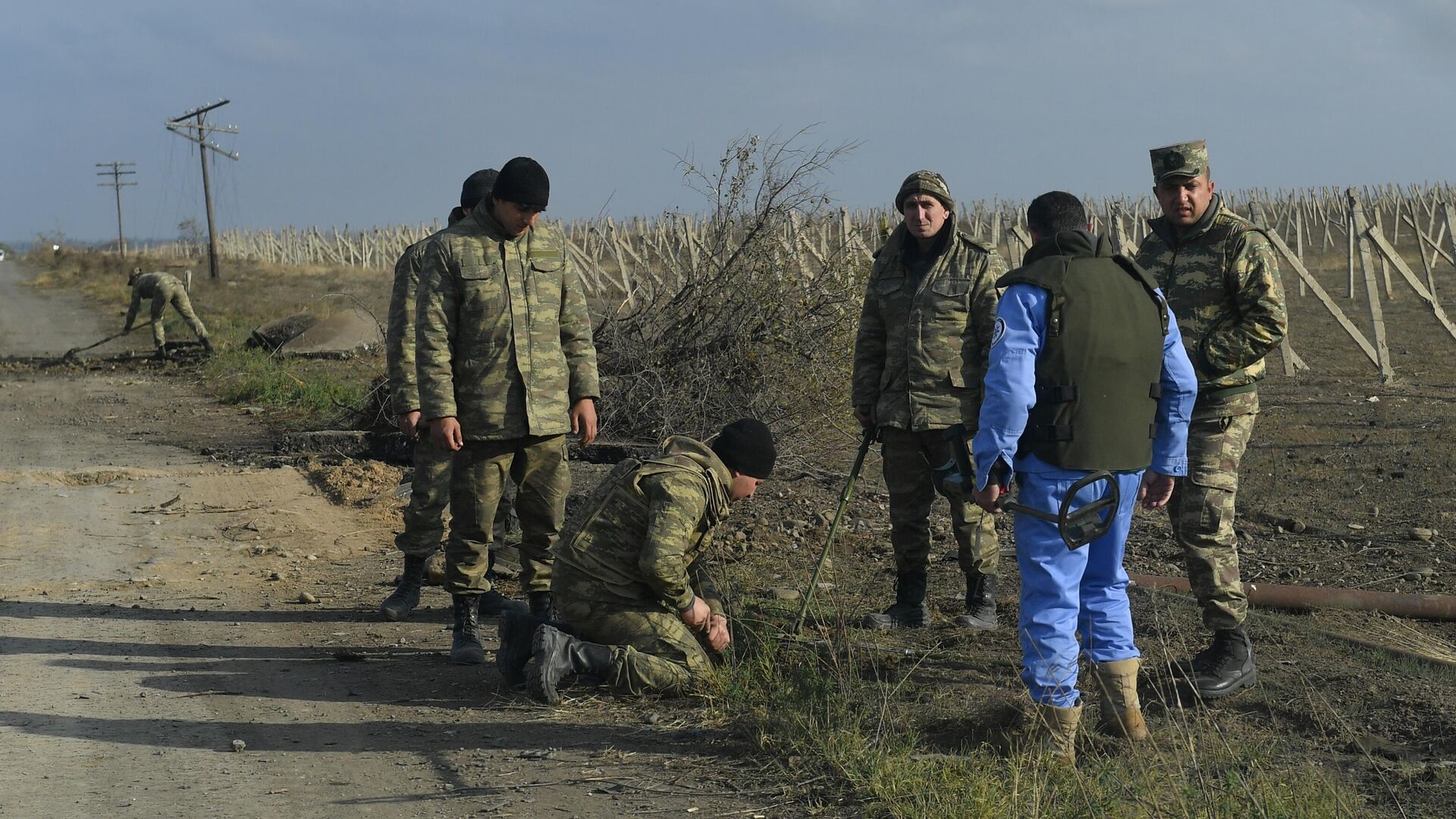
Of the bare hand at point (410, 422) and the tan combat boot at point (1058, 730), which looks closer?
the tan combat boot at point (1058, 730)

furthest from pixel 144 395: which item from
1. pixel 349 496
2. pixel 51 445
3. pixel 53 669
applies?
pixel 53 669

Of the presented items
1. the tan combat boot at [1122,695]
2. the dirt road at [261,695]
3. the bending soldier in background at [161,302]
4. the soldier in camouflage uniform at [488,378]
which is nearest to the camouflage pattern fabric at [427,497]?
the soldier in camouflage uniform at [488,378]

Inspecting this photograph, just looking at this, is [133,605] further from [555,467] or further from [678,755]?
[678,755]

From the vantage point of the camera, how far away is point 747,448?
4.22m

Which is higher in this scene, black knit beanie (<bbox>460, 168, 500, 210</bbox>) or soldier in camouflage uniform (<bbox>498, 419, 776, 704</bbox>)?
black knit beanie (<bbox>460, 168, 500, 210</bbox>)

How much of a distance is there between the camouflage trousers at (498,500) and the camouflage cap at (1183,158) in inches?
97.1

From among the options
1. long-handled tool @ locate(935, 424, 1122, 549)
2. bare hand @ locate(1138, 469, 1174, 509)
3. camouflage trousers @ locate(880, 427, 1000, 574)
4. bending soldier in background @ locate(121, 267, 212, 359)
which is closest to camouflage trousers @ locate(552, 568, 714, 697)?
camouflage trousers @ locate(880, 427, 1000, 574)

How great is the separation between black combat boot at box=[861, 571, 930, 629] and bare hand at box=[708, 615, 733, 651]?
960 mm

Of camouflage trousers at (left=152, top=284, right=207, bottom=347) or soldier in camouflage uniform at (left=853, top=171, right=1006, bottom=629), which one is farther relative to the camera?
camouflage trousers at (left=152, top=284, right=207, bottom=347)

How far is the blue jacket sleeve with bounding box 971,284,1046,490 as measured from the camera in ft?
11.0

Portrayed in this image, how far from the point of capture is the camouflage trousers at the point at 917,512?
203 inches

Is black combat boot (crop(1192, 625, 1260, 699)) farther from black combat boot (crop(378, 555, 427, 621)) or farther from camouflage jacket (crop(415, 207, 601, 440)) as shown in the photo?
black combat boot (crop(378, 555, 427, 621))

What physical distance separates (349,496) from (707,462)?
4.62 meters

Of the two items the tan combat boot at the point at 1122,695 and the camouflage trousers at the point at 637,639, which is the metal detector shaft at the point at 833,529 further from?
the tan combat boot at the point at 1122,695
